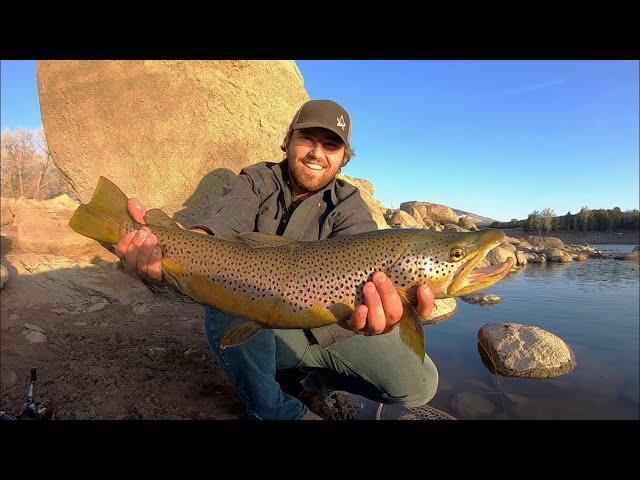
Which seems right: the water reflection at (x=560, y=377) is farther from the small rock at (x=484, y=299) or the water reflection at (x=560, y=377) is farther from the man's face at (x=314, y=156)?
the man's face at (x=314, y=156)

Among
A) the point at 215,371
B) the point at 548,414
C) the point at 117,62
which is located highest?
the point at 117,62

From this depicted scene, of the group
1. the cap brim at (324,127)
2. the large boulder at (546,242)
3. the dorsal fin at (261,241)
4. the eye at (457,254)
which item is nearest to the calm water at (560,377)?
the eye at (457,254)

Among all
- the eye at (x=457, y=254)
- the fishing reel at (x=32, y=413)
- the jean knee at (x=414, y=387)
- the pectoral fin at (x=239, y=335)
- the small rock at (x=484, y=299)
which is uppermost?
the eye at (x=457, y=254)

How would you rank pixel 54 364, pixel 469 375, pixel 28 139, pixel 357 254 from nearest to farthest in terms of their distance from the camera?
pixel 357 254 < pixel 54 364 < pixel 469 375 < pixel 28 139

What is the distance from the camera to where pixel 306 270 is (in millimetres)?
2777

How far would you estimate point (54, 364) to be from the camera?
4.44 metres

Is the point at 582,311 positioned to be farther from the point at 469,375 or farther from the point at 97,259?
the point at 97,259

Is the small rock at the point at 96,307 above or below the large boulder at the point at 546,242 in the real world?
below

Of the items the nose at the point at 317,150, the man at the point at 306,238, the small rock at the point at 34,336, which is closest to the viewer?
the man at the point at 306,238

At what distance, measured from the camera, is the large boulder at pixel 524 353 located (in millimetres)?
6148

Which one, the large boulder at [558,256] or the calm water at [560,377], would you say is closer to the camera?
the calm water at [560,377]

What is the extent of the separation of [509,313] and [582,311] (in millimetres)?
2531

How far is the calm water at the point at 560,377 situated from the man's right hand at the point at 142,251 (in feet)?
11.0

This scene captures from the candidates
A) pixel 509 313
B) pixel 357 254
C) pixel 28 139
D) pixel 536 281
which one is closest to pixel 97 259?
pixel 357 254
